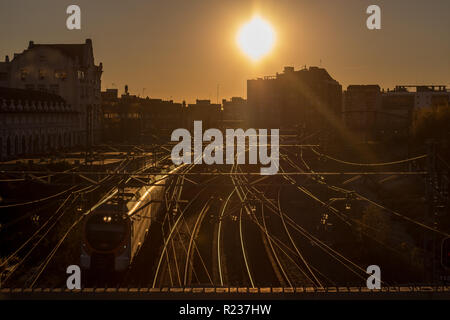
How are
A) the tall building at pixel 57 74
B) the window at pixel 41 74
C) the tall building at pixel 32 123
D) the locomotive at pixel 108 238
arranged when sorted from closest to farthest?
the locomotive at pixel 108 238 < the tall building at pixel 32 123 < the tall building at pixel 57 74 < the window at pixel 41 74

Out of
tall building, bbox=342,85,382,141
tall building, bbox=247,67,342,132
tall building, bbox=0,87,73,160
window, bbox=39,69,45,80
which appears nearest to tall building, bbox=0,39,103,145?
window, bbox=39,69,45,80

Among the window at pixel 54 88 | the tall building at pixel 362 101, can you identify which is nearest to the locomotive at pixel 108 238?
the window at pixel 54 88

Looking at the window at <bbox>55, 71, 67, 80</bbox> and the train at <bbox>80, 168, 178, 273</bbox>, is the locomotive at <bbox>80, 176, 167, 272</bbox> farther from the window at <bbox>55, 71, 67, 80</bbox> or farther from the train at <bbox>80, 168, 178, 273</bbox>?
the window at <bbox>55, 71, 67, 80</bbox>

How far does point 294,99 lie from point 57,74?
99.2 ft

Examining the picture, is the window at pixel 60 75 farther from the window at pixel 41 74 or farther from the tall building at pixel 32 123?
the tall building at pixel 32 123

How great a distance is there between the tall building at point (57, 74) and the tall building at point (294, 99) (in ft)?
78.0

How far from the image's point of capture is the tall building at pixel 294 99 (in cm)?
6050

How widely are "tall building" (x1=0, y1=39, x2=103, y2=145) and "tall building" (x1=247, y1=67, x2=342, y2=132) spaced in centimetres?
2376

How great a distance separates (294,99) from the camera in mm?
63312

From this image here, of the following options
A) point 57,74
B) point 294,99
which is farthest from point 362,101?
point 57,74
